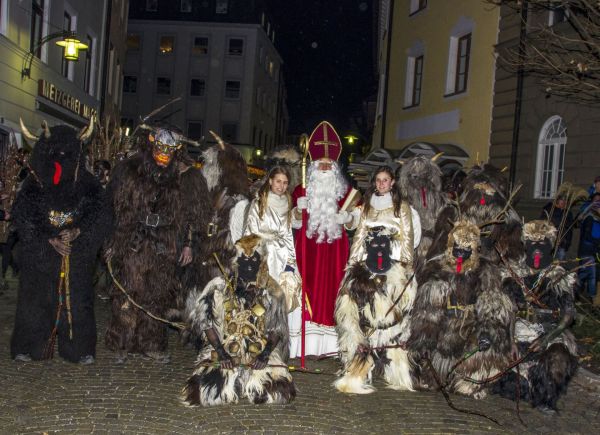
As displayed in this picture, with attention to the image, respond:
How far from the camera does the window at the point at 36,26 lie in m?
15.4

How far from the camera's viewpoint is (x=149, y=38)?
41.9 m

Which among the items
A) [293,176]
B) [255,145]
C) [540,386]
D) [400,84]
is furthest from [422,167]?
[255,145]

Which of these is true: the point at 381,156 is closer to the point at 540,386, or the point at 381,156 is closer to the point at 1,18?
the point at 1,18

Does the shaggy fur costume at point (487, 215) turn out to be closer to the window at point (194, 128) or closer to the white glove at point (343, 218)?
the white glove at point (343, 218)

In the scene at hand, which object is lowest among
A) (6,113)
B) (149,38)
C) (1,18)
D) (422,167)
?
(422,167)

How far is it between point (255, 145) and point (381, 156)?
26.7 m

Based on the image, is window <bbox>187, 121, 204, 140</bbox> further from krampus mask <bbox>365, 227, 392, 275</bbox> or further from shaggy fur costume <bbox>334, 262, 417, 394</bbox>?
shaggy fur costume <bbox>334, 262, 417, 394</bbox>

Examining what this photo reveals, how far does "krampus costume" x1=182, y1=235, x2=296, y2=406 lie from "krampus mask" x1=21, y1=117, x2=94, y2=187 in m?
1.76

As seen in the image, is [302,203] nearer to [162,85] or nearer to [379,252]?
[379,252]

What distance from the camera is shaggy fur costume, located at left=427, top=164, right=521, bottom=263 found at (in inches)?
243

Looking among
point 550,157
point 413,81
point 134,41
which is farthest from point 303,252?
point 134,41

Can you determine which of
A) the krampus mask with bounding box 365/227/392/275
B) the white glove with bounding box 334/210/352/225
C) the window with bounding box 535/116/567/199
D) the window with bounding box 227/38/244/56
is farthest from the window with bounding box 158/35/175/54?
the krampus mask with bounding box 365/227/392/275

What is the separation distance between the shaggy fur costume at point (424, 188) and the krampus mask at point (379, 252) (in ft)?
5.03

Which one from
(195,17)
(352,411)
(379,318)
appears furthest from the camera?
(195,17)
